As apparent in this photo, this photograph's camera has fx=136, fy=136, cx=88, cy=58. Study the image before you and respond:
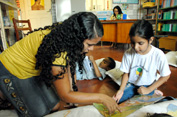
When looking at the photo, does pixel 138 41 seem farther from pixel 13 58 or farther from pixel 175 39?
pixel 175 39

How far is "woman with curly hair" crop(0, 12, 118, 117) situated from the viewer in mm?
675

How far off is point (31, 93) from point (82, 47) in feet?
1.79

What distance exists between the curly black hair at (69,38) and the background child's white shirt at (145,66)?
54 centimetres

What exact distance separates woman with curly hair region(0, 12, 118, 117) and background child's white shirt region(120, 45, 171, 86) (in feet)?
1.46

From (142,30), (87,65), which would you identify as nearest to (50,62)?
(142,30)

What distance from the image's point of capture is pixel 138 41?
0.95m

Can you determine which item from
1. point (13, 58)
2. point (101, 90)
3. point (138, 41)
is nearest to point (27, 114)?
point (13, 58)

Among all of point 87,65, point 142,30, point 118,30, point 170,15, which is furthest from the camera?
point 170,15

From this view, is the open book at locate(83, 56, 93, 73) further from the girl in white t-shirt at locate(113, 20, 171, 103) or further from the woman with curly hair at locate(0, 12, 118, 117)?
the woman with curly hair at locate(0, 12, 118, 117)

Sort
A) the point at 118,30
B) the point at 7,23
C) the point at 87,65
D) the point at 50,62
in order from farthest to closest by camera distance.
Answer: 1. the point at 118,30
2. the point at 7,23
3. the point at 87,65
4. the point at 50,62

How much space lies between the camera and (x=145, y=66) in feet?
3.54

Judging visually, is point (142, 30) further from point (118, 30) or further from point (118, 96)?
point (118, 30)

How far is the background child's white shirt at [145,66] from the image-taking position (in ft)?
3.30

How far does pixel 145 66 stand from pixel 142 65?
0.09ft
